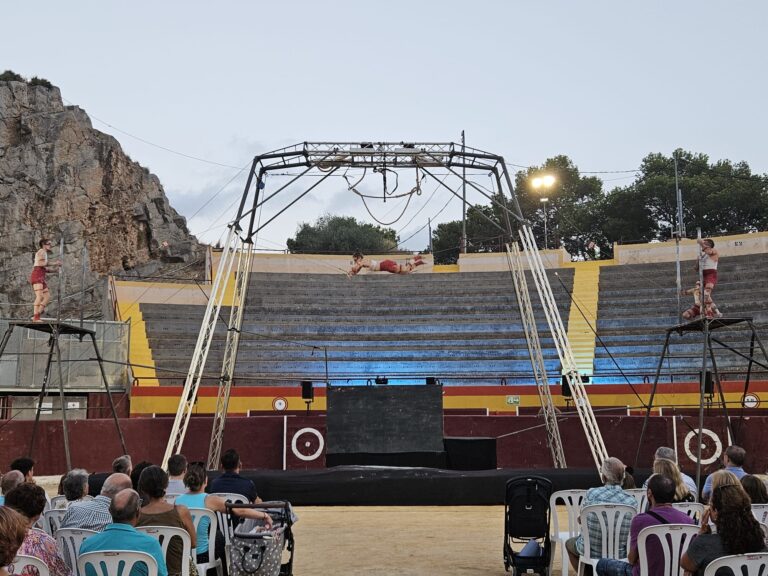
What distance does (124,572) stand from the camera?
4438 millimetres

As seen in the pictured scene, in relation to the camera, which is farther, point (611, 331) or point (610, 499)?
point (611, 331)

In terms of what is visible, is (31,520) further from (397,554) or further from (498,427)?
(498,427)

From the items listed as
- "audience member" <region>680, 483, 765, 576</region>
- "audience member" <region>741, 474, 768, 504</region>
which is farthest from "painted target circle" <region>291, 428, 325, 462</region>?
"audience member" <region>680, 483, 765, 576</region>

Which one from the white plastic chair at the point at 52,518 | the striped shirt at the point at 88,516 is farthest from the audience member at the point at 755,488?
the white plastic chair at the point at 52,518

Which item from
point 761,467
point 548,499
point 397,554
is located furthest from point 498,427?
point 548,499

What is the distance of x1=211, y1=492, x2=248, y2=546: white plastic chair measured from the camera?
654 cm

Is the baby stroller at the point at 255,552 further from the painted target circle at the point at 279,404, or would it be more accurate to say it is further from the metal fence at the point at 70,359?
the metal fence at the point at 70,359

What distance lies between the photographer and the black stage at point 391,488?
1337 cm

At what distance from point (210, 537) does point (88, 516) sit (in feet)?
3.41

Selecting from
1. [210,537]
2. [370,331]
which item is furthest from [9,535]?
[370,331]

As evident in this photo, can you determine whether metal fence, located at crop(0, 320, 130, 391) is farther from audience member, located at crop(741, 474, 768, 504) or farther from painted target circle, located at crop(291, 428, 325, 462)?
audience member, located at crop(741, 474, 768, 504)

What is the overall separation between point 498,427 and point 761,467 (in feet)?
17.2

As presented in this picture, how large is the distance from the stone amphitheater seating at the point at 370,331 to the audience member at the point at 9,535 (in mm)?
19202

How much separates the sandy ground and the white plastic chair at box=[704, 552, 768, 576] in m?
3.87
